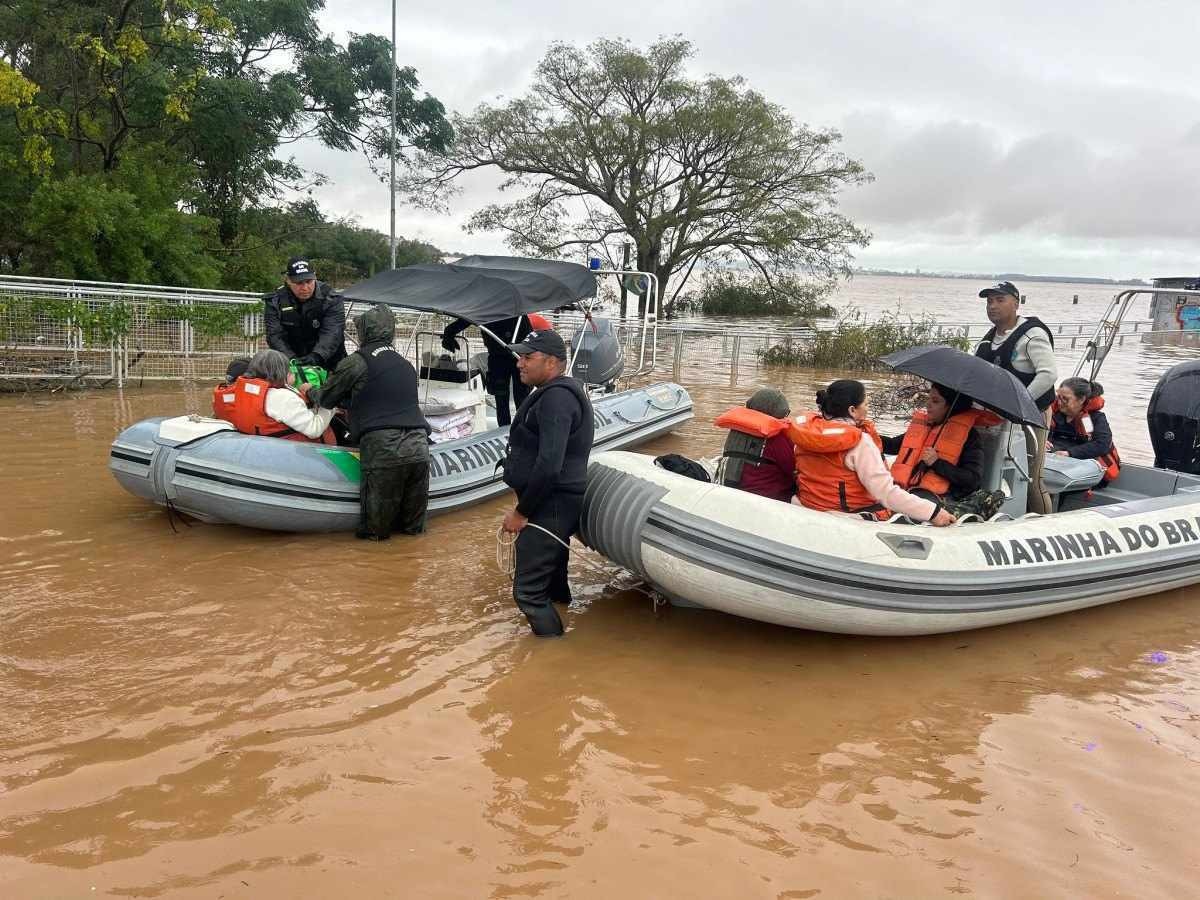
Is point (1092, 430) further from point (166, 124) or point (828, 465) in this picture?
point (166, 124)

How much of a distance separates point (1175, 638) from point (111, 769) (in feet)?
16.9

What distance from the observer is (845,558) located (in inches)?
169

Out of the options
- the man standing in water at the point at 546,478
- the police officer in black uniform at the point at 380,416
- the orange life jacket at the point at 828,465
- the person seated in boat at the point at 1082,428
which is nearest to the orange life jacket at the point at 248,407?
the police officer in black uniform at the point at 380,416

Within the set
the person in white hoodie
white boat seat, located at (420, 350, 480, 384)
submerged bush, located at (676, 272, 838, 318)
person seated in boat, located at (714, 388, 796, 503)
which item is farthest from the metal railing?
submerged bush, located at (676, 272, 838, 318)

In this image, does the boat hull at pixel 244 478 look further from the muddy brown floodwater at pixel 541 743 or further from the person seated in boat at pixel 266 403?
the muddy brown floodwater at pixel 541 743

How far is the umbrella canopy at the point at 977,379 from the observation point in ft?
15.3

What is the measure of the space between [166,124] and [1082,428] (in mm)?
18611

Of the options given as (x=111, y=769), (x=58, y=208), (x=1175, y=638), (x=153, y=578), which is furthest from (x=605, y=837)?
(x=58, y=208)

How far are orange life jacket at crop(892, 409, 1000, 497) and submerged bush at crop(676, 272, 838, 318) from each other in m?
19.8

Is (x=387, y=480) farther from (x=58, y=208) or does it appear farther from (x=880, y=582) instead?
(x=58, y=208)

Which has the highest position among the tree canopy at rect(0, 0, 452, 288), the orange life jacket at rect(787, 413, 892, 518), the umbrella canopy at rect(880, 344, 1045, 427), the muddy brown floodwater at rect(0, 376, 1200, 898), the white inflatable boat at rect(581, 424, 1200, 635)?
the tree canopy at rect(0, 0, 452, 288)

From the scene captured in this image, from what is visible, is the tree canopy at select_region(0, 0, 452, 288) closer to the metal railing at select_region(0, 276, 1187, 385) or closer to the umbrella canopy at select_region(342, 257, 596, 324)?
the metal railing at select_region(0, 276, 1187, 385)

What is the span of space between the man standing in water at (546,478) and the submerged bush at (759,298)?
20.9m

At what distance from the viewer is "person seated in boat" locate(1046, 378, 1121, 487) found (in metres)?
6.44
